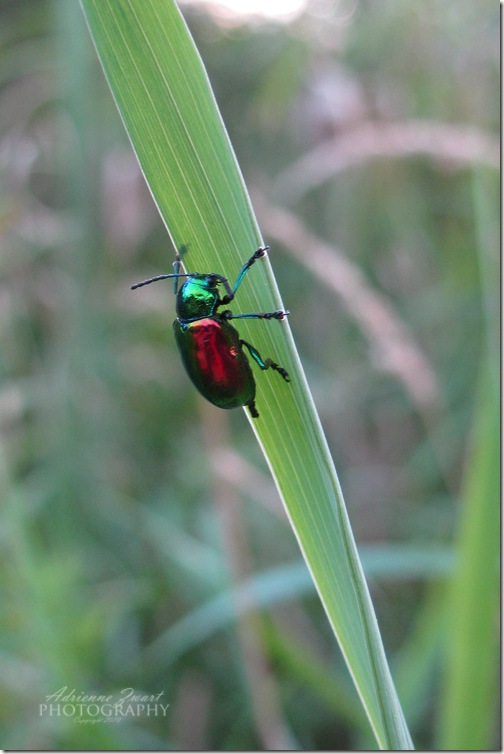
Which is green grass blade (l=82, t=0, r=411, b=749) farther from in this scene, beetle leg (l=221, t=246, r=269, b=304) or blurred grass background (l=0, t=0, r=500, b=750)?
blurred grass background (l=0, t=0, r=500, b=750)

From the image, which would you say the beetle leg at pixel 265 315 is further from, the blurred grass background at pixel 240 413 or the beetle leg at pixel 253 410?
the blurred grass background at pixel 240 413

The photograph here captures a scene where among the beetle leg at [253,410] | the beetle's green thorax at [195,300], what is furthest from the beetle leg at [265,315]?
the beetle's green thorax at [195,300]

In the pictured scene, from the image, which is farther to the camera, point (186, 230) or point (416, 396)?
point (416, 396)

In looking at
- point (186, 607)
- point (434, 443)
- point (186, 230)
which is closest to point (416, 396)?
point (434, 443)

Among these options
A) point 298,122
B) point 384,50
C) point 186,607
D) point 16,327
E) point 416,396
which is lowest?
point 186,607

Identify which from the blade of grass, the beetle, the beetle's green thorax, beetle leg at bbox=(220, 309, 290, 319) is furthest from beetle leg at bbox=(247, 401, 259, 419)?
the blade of grass

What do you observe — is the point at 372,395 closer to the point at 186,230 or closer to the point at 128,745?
the point at 128,745
